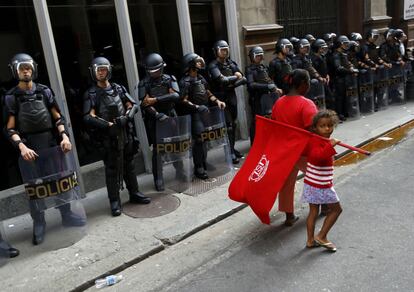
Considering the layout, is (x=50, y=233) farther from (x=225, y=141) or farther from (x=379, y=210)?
(x=379, y=210)

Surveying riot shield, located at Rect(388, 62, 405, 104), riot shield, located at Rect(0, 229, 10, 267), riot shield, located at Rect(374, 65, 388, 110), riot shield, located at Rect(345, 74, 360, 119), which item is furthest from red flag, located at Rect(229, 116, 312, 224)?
riot shield, located at Rect(388, 62, 405, 104)

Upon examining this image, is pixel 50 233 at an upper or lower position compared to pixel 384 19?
lower

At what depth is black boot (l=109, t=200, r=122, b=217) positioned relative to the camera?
5.05 meters

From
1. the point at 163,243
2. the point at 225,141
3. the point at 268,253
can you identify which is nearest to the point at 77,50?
the point at 225,141

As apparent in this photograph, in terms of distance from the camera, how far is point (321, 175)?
12.1ft

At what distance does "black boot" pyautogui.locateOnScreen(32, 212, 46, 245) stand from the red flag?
2.16 metres

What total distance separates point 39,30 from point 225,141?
2.94 meters

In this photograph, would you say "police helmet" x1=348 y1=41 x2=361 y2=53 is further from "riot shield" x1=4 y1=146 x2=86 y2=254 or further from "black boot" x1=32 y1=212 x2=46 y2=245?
"black boot" x1=32 y1=212 x2=46 y2=245

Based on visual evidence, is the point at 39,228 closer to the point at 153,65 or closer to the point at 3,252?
the point at 3,252

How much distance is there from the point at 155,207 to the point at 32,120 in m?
1.82

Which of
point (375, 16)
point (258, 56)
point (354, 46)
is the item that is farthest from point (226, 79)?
point (375, 16)

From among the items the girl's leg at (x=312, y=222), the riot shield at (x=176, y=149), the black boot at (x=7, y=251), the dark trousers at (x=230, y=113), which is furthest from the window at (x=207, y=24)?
the black boot at (x=7, y=251)

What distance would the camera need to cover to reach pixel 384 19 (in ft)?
38.0

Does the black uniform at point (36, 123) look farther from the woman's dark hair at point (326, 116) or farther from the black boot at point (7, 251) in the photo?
the woman's dark hair at point (326, 116)
